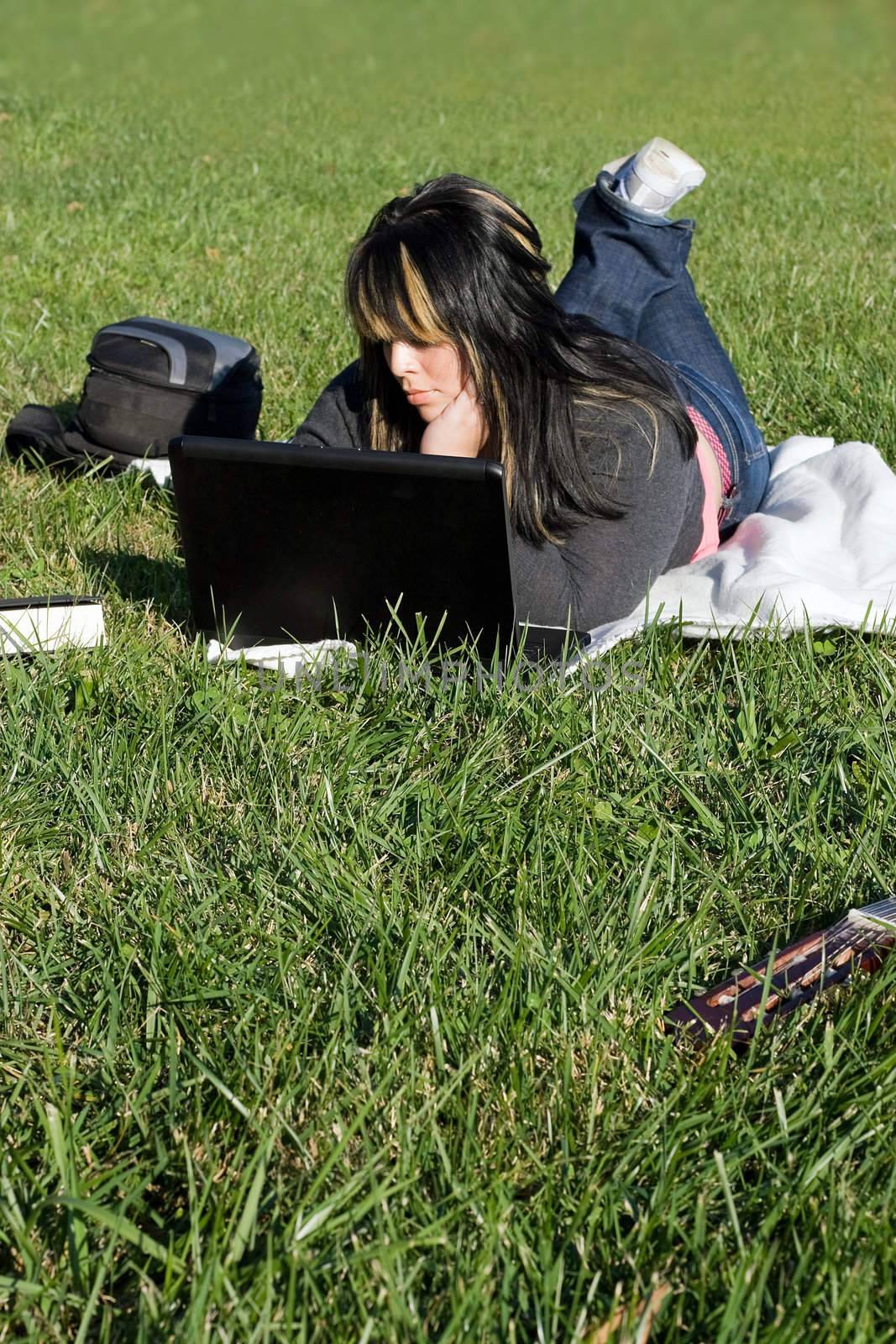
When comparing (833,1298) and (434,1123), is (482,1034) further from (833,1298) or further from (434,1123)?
(833,1298)

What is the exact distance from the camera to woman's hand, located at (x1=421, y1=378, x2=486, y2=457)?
3080 millimetres

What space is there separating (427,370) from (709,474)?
0.99m

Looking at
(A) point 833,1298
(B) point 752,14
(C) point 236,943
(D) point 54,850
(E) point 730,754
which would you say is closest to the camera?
(A) point 833,1298

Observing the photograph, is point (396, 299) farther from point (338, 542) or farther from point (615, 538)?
point (615, 538)

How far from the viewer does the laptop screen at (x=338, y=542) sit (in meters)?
2.68

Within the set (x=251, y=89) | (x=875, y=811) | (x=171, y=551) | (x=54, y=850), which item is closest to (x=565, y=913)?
(x=875, y=811)

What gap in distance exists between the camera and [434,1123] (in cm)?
172

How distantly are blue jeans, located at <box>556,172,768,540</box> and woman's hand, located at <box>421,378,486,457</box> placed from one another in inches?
45.7

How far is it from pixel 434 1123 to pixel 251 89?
18166 millimetres

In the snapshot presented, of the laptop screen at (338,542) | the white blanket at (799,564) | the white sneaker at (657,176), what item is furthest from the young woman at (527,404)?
the white sneaker at (657,176)

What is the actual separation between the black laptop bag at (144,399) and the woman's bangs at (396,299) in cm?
148

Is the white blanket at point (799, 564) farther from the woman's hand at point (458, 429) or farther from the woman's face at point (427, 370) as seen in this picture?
Result: the woman's face at point (427, 370)

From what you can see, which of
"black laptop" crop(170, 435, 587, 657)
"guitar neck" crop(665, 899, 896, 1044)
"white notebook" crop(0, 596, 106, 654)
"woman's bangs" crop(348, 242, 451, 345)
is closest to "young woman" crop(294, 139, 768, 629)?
"woman's bangs" crop(348, 242, 451, 345)

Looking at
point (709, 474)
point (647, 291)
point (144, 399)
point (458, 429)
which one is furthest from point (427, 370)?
point (144, 399)
